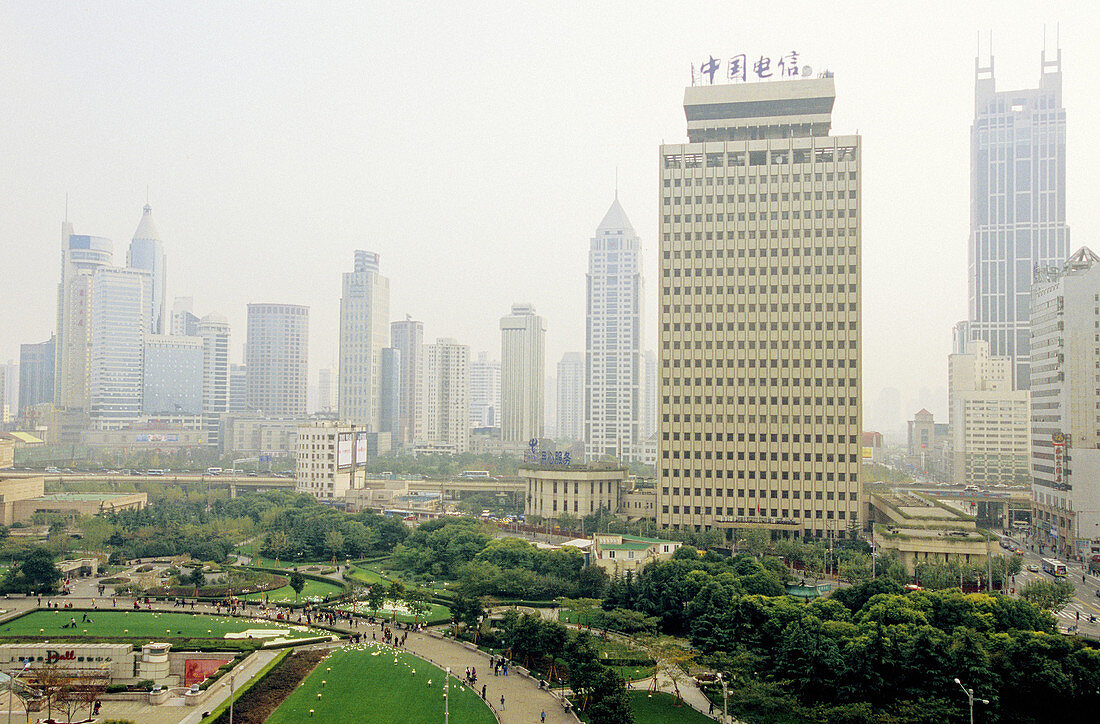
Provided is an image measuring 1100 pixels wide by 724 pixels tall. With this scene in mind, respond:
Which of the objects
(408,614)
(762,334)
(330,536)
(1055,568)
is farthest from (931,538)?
(330,536)

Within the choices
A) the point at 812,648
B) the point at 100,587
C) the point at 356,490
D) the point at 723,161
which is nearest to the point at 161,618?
the point at 100,587

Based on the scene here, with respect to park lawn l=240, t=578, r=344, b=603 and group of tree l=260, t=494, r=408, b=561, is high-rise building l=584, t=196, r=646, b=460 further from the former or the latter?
park lawn l=240, t=578, r=344, b=603

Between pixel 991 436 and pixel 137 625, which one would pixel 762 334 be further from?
pixel 991 436

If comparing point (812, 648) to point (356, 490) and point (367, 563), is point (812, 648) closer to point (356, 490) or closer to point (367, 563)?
point (367, 563)

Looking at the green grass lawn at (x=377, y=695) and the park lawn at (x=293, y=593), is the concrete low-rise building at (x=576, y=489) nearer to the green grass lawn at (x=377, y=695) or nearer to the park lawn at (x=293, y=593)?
the park lawn at (x=293, y=593)

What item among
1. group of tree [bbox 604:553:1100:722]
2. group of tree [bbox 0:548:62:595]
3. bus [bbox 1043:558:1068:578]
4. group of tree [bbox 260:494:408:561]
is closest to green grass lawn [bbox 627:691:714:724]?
group of tree [bbox 604:553:1100:722]

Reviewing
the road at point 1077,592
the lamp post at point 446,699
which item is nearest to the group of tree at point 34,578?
the lamp post at point 446,699
